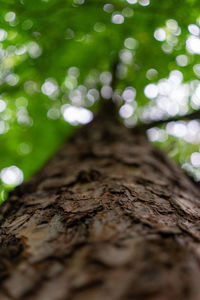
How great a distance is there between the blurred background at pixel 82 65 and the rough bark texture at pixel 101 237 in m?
1.11

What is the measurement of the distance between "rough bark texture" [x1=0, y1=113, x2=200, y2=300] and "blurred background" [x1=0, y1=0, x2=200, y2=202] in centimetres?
111

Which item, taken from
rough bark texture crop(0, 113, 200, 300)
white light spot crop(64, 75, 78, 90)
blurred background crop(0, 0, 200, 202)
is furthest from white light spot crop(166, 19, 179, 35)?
white light spot crop(64, 75, 78, 90)

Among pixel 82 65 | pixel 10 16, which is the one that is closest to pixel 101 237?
pixel 10 16

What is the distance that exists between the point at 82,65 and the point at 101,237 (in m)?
3.18

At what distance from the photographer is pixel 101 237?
0.90 meters

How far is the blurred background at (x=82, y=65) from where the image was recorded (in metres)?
2.01

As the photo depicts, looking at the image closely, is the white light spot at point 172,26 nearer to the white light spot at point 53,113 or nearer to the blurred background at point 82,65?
the blurred background at point 82,65

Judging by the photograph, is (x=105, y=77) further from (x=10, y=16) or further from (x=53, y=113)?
(x=10, y=16)

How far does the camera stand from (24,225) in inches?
46.9

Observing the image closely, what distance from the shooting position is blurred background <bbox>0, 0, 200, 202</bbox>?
2014 millimetres

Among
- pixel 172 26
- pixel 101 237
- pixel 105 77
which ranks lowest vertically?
pixel 101 237

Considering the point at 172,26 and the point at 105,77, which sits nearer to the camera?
the point at 172,26

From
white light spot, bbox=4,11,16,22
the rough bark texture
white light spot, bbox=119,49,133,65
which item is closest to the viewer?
the rough bark texture

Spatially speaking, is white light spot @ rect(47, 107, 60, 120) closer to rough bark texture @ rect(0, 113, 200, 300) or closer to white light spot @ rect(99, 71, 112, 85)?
white light spot @ rect(99, 71, 112, 85)
